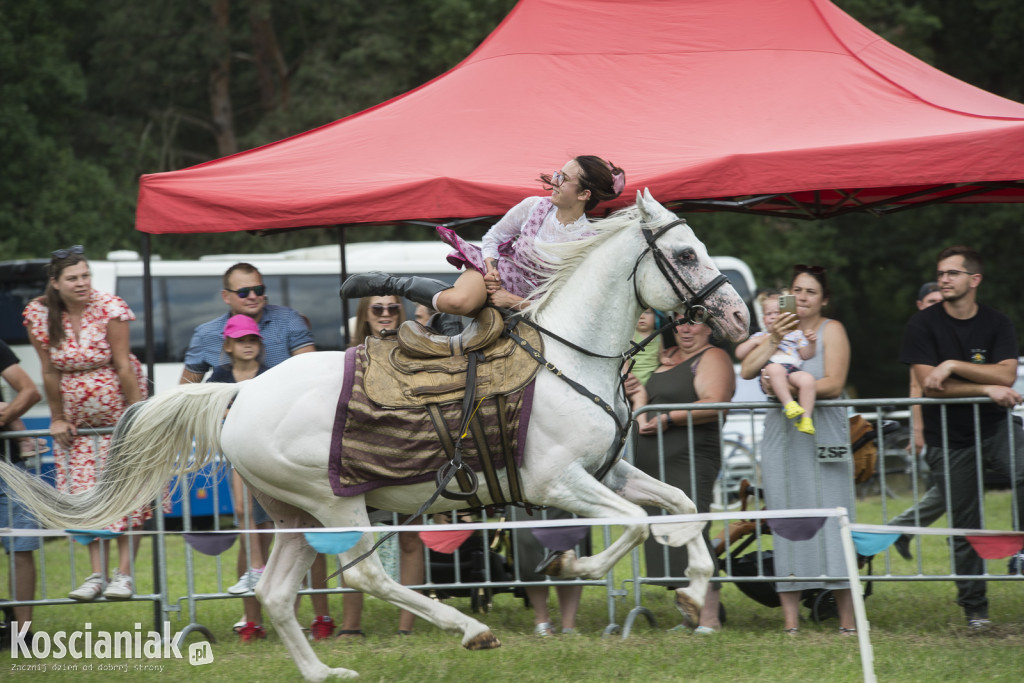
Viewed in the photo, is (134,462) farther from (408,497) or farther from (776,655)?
(776,655)

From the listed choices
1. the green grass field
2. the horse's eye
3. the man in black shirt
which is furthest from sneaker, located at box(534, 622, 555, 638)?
the man in black shirt

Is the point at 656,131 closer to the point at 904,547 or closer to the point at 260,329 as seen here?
the point at 260,329

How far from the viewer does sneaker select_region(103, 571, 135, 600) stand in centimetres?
609

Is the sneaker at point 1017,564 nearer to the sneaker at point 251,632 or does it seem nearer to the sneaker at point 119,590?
the sneaker at point 251,632

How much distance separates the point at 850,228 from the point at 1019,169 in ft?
51.3

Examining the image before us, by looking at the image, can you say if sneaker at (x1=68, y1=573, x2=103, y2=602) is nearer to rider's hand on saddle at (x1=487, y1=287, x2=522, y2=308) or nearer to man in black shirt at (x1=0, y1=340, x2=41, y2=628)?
man in black shirt at (x1=0, y1=340, x2=41, y2=628)

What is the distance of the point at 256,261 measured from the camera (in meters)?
13.9

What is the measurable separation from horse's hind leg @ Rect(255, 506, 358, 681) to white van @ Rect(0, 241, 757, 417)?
8.03 metres

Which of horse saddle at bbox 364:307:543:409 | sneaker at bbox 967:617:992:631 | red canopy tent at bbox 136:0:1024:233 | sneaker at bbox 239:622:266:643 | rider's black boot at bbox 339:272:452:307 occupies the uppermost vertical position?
red canopy tent at bbox 136:0:1024:233

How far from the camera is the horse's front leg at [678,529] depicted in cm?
457

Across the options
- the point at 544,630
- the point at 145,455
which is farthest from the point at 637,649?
the point at 145,455

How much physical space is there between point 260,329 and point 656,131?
2.71 meters

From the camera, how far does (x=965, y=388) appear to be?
5773 millimetres

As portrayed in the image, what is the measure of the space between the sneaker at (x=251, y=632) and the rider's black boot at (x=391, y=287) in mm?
2523
